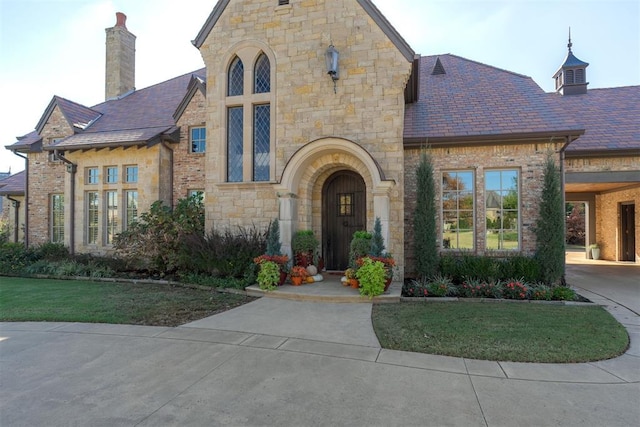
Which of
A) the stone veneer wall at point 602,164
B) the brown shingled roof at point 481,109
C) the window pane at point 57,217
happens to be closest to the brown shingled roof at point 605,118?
the stone veneer wall at point 602,164

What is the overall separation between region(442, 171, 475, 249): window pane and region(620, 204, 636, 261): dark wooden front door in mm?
9920

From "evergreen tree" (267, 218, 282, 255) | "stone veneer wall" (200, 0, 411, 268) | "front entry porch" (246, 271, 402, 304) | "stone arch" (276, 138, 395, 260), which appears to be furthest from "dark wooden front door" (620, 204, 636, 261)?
"evergreen tree" (267, 218, 282, 255)

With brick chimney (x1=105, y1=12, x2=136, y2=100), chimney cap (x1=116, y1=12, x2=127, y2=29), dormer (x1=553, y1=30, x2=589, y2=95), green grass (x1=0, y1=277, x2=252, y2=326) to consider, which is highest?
chimney cap (x1=116, y1=12, x2=127, y2=29)

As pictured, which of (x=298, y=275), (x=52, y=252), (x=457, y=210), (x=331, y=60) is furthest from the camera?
(x=52, y=252)

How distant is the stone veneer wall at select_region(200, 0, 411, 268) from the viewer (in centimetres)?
867

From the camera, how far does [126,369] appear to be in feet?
12.6

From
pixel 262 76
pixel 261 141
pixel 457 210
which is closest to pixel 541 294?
pixel 457 210

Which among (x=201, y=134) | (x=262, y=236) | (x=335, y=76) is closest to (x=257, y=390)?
(x=262, y=236)

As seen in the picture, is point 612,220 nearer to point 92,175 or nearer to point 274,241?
point 274,241

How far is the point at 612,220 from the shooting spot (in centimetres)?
1508

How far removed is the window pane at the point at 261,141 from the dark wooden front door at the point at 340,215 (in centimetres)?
182

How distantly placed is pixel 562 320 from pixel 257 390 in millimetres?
5139

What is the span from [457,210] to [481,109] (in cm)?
308

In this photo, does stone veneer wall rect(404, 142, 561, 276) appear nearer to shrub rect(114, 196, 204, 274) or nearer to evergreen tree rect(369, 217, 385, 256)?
evergreen tree rect(369, 217, 385, 256)
